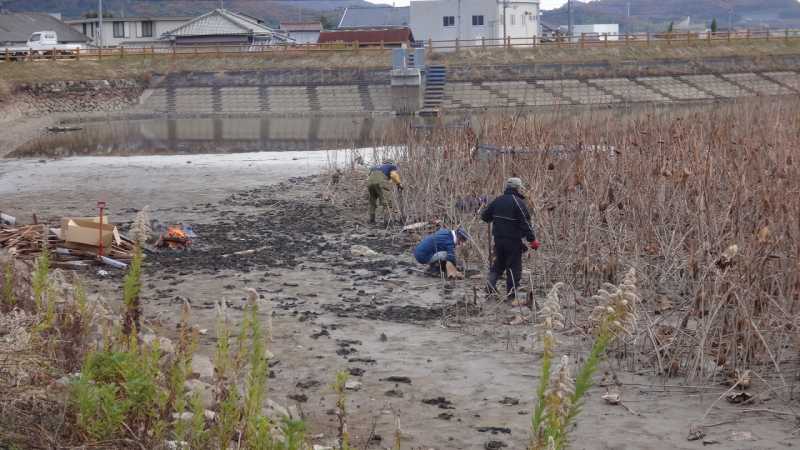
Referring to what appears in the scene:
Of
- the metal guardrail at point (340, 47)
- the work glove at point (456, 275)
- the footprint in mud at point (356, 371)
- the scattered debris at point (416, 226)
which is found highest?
the metal guardrail at point (340, 47)

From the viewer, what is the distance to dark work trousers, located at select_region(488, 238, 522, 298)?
32.3 ft

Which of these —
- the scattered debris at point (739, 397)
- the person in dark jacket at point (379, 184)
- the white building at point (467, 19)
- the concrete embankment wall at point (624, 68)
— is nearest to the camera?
the scattered debris at point (739, 397)

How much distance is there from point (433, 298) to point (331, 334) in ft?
5.74

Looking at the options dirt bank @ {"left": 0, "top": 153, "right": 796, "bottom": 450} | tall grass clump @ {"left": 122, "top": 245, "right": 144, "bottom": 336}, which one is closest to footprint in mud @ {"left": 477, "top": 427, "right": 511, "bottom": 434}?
dirt bank @ {"left": 0, "top": 153, "right": 796, "bottom": 450}

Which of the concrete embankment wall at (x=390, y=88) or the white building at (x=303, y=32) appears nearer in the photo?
the concrete embankment wall at (x=390, y=88)

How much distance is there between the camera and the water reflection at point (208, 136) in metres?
28.4

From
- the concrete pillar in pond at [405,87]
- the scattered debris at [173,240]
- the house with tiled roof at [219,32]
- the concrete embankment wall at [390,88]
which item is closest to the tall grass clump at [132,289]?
the scattered debris at [173,240]

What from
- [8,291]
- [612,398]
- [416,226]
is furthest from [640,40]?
[8,291]

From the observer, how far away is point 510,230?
982cm

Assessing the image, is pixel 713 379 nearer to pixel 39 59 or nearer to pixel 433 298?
pixel 433 298

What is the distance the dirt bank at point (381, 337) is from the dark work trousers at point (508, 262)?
0.30m

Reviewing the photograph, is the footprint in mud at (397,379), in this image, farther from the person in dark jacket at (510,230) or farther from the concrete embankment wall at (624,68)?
the concrete embankment wall at (624,68)

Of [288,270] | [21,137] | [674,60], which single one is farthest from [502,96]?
[288,270]

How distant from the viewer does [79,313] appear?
7.07 metres
